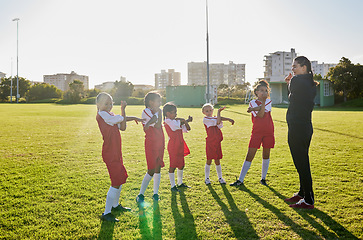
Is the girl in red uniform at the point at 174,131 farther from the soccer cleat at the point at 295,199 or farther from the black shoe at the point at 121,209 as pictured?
Result: the soccer cleat at the point at 295,199

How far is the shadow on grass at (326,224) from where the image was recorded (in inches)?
125

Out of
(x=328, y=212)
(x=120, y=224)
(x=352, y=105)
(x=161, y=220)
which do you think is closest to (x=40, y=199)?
(x=120, y=224)

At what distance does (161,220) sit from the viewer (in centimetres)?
365

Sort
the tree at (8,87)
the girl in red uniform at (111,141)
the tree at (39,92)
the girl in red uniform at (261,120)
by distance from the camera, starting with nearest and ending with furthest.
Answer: the girl in red uniform at (111,141), the girl in red uniform at (261,120), the tree at (8,87), the tree at (39,92)

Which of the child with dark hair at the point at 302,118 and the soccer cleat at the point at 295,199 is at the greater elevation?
the child with dark hair at the point at 302,118

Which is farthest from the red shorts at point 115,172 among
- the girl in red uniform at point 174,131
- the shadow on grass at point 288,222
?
the shadow on grass at point 288,222

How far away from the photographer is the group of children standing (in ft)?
11.8

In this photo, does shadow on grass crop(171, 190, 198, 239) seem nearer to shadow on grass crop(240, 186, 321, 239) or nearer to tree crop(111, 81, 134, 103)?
shadow on grass crop(240, 186, 321, 239)

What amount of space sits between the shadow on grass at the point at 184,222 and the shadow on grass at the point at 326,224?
1.51 m

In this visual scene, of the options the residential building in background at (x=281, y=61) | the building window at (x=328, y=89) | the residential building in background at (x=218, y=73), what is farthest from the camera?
the residential building in background at (x=218, y=73)

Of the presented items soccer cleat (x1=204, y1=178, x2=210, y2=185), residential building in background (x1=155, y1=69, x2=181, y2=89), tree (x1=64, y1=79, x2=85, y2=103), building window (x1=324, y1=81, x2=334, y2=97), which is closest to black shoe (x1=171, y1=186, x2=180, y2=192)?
soccer cleat (x1=204, y1=178, x2=210, y2=185)

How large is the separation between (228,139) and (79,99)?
58203 mm

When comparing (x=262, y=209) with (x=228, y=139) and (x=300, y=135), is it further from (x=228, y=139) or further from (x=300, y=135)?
(x=228, y=139)

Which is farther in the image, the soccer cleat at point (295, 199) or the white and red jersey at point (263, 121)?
the white and red jersey at point (263, 121)
